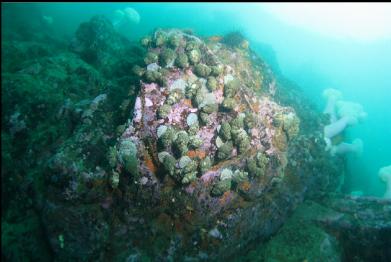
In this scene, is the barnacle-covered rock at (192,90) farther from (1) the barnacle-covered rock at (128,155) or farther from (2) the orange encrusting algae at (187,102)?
(1) the barnacle-covered rock at (128,155)

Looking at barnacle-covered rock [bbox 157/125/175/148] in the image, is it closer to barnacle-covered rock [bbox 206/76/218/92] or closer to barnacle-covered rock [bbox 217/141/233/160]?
barnacle-covered rock [bbox 217/141/233/160]

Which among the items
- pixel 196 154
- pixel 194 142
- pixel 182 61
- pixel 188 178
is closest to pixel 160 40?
pixel 182 61

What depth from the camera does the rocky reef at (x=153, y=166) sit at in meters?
5.50

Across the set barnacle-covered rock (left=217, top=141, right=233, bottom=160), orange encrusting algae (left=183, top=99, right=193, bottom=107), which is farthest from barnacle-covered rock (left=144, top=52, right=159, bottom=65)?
barnacle-covered rock (left=217, top=141, right=233, bottom=160)

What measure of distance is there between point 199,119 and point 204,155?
81cm

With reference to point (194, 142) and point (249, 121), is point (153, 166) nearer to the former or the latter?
point (194, 142)

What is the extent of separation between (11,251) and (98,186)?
1951 millimetres

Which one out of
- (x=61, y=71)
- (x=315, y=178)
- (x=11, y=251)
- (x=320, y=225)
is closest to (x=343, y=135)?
(x=315, y=178)

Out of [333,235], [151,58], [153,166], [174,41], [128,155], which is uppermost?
[174,41]

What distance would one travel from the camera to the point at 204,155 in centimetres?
597

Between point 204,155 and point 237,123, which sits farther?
point 237,123

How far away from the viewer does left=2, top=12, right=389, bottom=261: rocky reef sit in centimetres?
550

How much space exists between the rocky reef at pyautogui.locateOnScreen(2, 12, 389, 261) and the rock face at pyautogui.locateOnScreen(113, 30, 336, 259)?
0.07 feet

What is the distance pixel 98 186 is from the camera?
18.2ft
